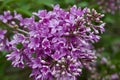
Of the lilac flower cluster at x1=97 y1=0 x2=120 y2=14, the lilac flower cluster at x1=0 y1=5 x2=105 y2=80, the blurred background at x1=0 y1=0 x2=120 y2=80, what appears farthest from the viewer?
the lilac flower cluster at x1=97 y1=0 x2=120 y2=14

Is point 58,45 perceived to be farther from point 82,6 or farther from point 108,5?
point 108,5

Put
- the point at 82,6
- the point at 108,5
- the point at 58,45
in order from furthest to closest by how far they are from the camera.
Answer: the point at 108,5, the point at 82,6, the point at 58,45

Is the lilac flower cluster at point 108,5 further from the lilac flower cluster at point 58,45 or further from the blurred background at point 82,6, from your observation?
the lilac flower cluster at point 58,45

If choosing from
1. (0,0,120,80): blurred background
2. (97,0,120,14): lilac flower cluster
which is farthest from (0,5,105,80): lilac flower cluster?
(97,0,120,14): lilac flower cluster

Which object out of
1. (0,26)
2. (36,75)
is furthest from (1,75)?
(36,75)

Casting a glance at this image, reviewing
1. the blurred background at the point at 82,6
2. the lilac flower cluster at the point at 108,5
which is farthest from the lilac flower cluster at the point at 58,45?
the lilac flower cluster at the point at 108,5

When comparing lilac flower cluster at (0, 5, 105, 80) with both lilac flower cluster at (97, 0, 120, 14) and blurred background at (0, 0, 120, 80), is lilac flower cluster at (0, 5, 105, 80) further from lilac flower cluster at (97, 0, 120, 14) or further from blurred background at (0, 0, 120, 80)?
lilac flower cluster at (97, 0, 120, 14)

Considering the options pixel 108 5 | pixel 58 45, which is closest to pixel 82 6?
pixel 108 5

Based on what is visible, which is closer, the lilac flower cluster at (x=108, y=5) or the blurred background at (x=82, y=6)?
the blurred background at (x=82, y=6)
